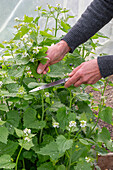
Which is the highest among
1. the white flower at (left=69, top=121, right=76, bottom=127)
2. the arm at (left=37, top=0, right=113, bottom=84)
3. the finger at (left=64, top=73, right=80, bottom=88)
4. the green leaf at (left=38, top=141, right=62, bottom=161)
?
the arm at (left=37, top=0, right=113, bottom=84)

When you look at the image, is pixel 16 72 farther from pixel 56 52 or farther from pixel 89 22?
pixel 89 22

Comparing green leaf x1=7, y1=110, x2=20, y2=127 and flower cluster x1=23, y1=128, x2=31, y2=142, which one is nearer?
flower cluster x1=23, y1=128, x2=31, y2=142

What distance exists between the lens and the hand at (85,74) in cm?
97

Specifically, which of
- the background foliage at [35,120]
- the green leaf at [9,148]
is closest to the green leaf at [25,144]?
the background foliage at [35,120]

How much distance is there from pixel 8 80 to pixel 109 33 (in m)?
2.83

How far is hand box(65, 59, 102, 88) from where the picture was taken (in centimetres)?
97

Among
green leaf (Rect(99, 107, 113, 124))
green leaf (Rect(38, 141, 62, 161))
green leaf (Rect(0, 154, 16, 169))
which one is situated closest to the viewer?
green leaf (Rect(0, 154, 16, 169))

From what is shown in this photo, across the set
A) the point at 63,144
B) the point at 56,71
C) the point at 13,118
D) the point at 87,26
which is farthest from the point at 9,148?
the point at 87,26

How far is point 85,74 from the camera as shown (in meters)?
0.99

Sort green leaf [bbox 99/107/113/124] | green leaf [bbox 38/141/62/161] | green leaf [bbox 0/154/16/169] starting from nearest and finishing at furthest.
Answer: green leaf [bbox 0/154/16/169], green leaf [bbox 38/141/62/161], green leaf [bbox 99/107/113/124]

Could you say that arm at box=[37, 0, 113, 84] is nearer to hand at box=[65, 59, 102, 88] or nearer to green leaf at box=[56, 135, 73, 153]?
hand at box=[65, 59, 102, 88]

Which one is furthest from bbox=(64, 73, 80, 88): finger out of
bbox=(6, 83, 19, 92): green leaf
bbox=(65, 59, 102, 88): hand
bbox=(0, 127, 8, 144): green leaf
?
bbox=(0, 127, 8, 144): green leaf

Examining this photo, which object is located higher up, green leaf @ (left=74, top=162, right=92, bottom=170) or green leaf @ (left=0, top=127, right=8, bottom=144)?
green leaf @ (left=0, top=127, right=8, bottom=144)

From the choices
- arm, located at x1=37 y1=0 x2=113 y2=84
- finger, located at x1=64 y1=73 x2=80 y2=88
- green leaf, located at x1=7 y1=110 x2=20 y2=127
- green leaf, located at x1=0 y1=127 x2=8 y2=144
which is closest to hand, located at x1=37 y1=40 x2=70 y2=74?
arm, located at x1=37 y1=0 x2=113 y2=84
